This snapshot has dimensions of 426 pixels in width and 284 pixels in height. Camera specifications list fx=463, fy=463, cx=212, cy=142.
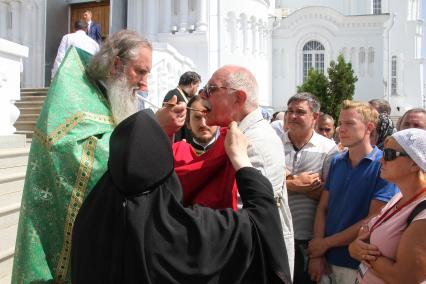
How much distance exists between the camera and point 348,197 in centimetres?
327

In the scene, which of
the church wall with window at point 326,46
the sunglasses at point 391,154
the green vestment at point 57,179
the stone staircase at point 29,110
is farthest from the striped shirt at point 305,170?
the church wall with window at point 326,46

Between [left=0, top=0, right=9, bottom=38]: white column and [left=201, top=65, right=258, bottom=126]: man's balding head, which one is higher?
[left=0, top=0, right=9, bottom=38]: white column

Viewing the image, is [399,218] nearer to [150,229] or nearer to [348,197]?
[348,197]

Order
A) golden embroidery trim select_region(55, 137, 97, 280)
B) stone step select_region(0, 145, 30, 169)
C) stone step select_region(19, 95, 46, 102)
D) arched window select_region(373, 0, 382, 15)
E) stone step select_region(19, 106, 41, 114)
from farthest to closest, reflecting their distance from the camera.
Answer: arched window select_region(373, 0, 382, 15) < stone step select_region(19, 95, 46, 102) < stone step select_region(19, 106, 41, 114) < stone step select_region(0, 145, 30, 169) < golden embroidery trim select_region(55, 137, 97, 280)

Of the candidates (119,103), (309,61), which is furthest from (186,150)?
(309,61)

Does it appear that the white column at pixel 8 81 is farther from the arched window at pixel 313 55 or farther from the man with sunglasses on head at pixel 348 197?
the arched window at pixel 313 55

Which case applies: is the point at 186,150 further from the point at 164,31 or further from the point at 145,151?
the point at 164,31

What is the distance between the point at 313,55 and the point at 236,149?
29585mm

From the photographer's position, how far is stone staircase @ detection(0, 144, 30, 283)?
402 cm

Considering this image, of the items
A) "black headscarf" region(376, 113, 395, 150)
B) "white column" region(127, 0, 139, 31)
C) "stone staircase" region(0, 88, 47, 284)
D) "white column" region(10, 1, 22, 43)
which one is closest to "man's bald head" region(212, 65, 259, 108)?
"black headscarf" region(376, 113, 395, 150)

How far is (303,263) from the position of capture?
3.45 m

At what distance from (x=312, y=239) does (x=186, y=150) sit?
1.42m

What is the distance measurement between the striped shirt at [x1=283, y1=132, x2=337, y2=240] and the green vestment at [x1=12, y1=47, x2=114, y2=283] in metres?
1.83

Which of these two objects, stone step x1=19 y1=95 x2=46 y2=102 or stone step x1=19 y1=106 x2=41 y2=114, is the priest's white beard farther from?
stone step x1=19 y1=95 x2=46 y2=102
